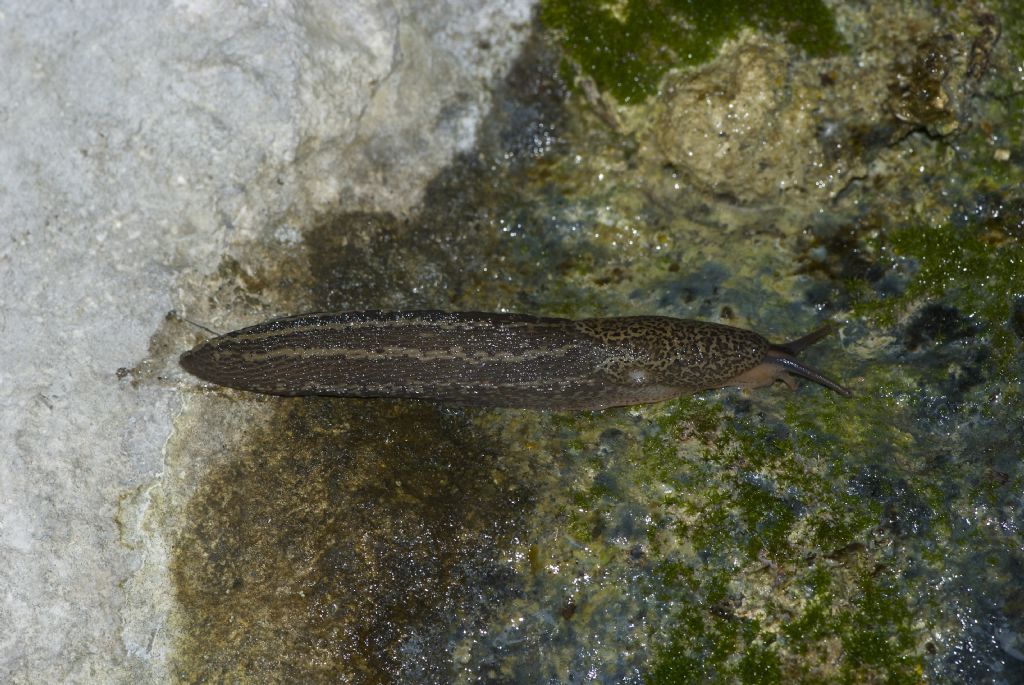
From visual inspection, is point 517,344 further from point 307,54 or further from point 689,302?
point 307,54

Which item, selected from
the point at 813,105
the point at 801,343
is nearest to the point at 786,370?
the point at 801,343

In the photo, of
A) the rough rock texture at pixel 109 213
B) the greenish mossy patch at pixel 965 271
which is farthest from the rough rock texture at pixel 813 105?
the rough rock texture at pixel 109 213

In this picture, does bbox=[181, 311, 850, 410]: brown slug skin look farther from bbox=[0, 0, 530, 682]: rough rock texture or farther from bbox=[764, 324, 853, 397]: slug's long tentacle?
bbox=[0, 0, 530, 682]: rough rock texture

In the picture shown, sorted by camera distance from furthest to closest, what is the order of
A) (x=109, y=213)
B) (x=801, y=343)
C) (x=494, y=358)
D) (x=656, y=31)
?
(x=656, y=31) < (x=801, y=343) < (x=494, y=358) < (x=109, y=213)

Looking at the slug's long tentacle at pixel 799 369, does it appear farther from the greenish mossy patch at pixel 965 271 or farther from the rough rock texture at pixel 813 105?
the rough rock texture at pixel 813 105

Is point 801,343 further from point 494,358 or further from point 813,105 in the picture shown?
point 494,358

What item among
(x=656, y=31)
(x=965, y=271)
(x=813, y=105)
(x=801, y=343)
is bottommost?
(x=801, y=343)
